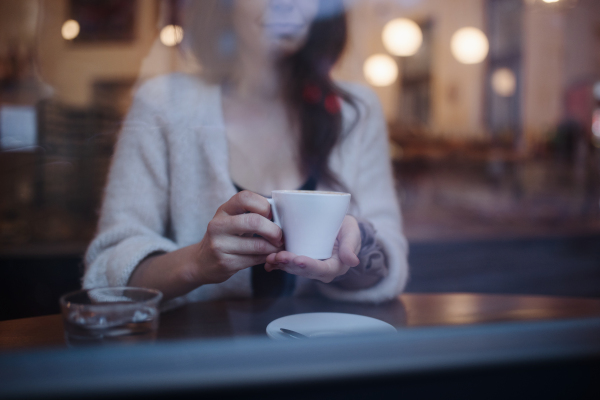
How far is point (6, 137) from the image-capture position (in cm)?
52

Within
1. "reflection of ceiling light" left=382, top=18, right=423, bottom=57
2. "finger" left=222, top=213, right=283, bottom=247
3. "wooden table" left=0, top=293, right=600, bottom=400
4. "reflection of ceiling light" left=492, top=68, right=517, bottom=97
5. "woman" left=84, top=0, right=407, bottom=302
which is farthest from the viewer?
"reflection of ceiling light" left=492, top=68, right=517, bottom=97

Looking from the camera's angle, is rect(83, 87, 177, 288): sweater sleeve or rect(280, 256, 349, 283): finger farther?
rect(83, 87, 177, 288): sweater sleeve

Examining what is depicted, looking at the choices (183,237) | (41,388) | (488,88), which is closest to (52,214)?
(183,237)

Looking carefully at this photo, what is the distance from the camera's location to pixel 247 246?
1.09 feet

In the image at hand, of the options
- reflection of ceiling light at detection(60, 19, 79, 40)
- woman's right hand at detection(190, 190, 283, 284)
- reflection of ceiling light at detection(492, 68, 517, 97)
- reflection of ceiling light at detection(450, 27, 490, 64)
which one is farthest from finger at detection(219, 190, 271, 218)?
reflection of ceiling light at detection(492, 68, 517, 97)

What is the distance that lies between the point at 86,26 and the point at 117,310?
1.10 ft

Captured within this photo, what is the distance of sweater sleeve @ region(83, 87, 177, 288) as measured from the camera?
0.45 meters

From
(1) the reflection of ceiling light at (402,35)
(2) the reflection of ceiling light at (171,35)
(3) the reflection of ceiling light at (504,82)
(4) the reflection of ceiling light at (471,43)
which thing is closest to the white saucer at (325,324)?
(2) the reflection of ceiling light at (171,35)

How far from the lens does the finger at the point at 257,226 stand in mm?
316

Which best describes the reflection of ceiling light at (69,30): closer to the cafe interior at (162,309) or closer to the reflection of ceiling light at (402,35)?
the cafe interior at (162,309)

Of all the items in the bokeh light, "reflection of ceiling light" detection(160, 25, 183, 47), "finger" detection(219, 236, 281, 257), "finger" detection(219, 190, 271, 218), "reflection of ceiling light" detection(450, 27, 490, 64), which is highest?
"reflection of ceiling light" detection(450, 27, 490, 64)

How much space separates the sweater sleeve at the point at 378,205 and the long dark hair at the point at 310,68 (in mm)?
62

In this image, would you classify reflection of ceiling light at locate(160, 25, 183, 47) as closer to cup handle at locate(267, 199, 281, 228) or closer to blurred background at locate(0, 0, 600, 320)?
blurred background at locate(0, 0, 600, 320)

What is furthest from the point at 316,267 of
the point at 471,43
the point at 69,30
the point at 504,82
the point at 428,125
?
the point at 504,82
